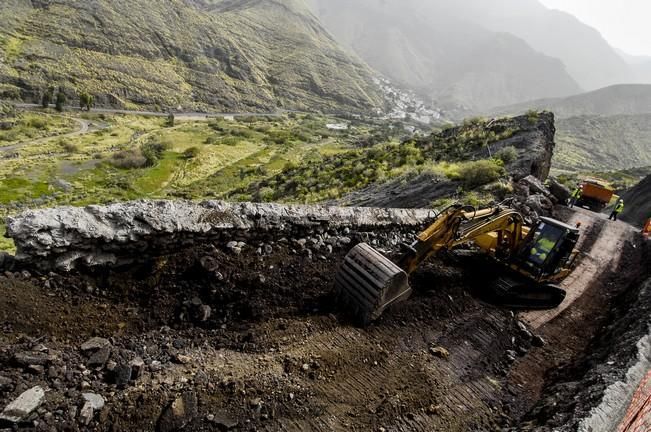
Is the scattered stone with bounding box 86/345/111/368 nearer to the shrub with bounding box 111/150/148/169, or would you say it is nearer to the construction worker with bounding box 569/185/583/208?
the construction worker with bounding box 569/185/583/208

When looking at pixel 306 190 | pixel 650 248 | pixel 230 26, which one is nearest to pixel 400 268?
pixel 650 248

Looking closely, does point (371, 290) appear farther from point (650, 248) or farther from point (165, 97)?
point (165, 97)

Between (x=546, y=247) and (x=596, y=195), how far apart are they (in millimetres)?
18643

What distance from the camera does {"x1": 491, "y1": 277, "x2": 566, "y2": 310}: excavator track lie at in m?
10.4

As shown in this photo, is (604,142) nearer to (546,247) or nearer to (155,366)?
(546,247)

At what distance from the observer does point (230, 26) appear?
171 metres

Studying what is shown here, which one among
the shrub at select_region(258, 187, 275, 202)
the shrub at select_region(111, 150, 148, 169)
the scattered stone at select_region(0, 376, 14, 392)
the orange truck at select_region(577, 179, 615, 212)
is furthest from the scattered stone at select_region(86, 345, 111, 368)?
the shrub at select_region(111, 150, 148, 169)

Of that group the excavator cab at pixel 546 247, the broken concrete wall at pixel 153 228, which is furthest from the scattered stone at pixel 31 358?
the excavator cab at pixel 546 247

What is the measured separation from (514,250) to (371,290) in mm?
5821

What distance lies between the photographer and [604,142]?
112125 millimetres

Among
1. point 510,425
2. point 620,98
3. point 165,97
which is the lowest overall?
point 165,97

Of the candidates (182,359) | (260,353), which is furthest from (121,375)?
(260,353)

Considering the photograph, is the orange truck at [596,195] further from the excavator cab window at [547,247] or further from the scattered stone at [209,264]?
the scattered stone at [209,264]

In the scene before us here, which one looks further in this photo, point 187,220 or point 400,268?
point 400,268
